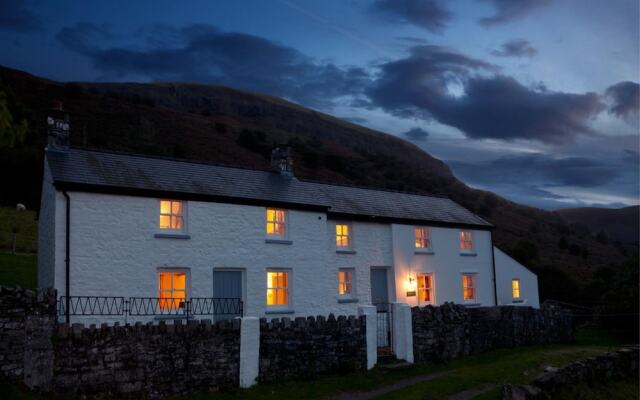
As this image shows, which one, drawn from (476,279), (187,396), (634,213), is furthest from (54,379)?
(634,213)

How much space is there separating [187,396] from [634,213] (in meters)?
119

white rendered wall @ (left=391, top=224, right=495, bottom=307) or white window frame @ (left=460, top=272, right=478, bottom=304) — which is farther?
white window frame @ (left=460, top=272, right=478, bottom=304)

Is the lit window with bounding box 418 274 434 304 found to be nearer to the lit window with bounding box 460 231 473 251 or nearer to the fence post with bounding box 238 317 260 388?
the lit window with bounding box 460 231 473 251

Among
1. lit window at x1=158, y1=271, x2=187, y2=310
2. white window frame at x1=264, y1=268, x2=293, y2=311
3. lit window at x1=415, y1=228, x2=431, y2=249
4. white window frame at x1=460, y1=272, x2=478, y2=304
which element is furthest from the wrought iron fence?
white window frame at x1=460, y1=272, x2=478, y2=304

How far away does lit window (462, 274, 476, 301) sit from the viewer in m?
32.2

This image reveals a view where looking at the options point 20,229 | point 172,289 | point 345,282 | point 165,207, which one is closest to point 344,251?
point 345,282

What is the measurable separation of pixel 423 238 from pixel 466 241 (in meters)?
3.41

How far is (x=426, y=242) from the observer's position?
31.1 metres

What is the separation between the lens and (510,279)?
34.6 m

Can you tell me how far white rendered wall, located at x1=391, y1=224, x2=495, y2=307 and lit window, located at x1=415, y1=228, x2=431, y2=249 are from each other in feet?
0.77

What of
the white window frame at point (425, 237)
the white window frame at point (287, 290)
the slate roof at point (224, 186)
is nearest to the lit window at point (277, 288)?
the white window frame at point (287, 290)

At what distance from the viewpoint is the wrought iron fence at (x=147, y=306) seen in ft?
62.6

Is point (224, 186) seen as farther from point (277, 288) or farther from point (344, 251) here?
point (344, 251)

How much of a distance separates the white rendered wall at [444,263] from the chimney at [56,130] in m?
15.4
